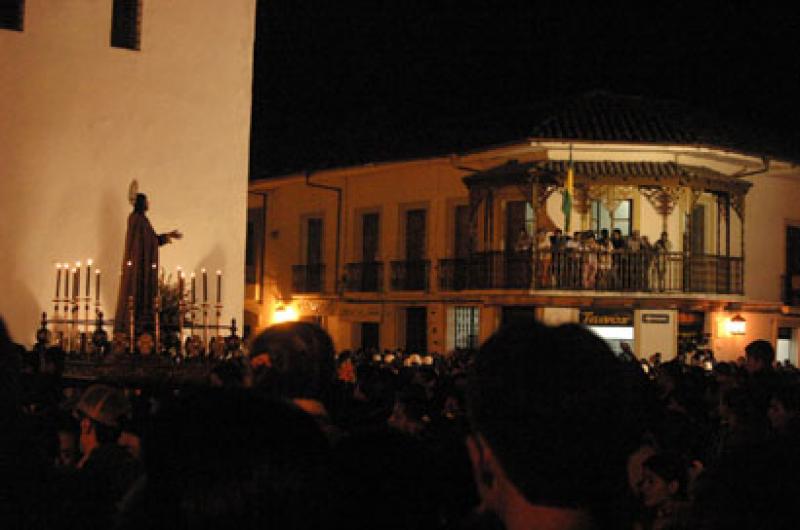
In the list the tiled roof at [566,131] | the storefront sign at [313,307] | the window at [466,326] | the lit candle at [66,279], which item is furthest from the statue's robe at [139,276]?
the storefront sign at [313,307]

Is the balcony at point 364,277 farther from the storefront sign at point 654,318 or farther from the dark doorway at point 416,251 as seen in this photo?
the storefront sign at point 654,318

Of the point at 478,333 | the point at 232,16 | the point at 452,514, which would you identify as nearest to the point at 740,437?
the point at 452,514

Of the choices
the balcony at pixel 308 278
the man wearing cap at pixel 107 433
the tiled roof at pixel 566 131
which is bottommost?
the man wearing cap at pixel 107 433

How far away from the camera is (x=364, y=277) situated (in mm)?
34062

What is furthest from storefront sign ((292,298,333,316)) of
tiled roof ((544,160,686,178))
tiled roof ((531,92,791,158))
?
tiled roof ((544,160,686,178))

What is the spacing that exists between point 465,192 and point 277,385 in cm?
2748

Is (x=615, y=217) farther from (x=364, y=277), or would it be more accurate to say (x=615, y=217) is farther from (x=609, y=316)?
(x=364, y=277)

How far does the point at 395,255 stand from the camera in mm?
33406

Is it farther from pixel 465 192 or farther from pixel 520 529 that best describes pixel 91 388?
pixel 465 192

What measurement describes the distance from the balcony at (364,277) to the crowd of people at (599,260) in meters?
6.21

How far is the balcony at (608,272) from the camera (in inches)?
1114

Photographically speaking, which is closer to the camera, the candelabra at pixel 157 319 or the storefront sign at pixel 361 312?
the candelabra at pixel 157 319

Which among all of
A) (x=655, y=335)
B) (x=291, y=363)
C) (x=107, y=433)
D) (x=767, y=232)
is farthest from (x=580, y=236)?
(x=291, y=363)

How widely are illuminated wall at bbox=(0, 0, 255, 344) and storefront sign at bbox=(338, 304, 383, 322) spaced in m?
16.3
